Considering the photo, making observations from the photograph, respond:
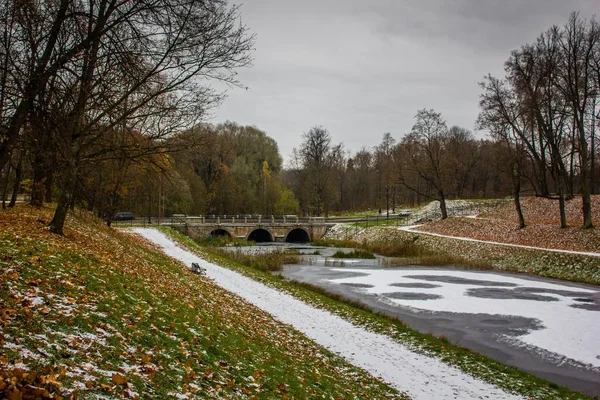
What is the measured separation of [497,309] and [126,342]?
16.4 meters

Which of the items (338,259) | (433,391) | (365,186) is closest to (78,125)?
(433,391)

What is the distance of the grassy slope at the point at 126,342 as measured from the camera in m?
4.81

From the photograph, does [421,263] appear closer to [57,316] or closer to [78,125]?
[78,125]

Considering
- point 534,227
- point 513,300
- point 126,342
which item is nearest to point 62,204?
point 126,342

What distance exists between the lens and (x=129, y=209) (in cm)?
6166

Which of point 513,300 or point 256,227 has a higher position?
point 256,227

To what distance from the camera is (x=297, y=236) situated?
2675 inches

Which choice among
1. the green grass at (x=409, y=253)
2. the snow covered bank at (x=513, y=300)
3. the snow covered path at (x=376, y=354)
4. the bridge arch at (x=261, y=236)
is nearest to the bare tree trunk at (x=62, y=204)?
A: the snow covered path at (x=376, y=354)

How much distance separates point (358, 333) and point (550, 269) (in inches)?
778

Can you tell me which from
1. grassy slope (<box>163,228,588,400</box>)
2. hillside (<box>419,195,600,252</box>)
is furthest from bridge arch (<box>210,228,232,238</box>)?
grassy slope (<box>163,228,588,400</box>)

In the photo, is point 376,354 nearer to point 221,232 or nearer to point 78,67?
point 78,67

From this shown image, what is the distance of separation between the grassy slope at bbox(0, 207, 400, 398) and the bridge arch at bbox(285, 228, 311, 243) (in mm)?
52705

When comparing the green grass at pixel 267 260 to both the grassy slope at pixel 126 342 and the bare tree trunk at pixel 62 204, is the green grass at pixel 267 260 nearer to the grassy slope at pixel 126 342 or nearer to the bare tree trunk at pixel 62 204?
the bare tree trunk at pixel 62 204

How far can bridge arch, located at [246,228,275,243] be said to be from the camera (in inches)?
2430
